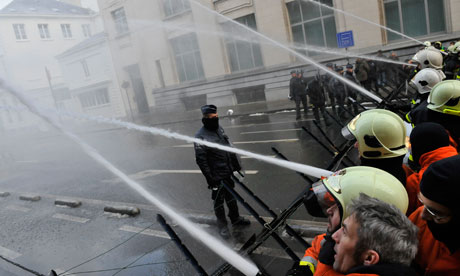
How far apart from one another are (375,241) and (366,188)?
0.36 metres

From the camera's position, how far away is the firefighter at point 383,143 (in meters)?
2.52

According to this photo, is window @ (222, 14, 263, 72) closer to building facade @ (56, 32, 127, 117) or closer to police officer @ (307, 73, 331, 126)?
building facade @ (56, 32, 127, 117)

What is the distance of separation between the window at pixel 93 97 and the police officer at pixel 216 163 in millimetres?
19106

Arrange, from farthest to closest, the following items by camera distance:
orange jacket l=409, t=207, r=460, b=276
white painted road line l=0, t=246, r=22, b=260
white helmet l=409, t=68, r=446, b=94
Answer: white painted road line l=0, t=246, r=22, b=260, white helmet l=409, t=68, r=446, b=94, orange jacket l=409, t=207, r=460, b=276

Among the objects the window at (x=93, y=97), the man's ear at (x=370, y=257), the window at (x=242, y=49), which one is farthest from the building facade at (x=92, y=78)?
the man's ear at (x=370, y=257)

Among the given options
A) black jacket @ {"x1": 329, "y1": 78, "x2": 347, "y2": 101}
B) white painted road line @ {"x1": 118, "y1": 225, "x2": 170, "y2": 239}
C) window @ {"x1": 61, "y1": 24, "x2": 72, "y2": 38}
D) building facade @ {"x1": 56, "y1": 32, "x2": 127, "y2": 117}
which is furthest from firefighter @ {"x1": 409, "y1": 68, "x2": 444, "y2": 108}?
building facade @ {"x1": 56, "y1": 32, "x2": 127, "y2": 117}

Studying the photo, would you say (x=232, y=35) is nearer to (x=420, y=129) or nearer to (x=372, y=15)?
(x=372, y=15)

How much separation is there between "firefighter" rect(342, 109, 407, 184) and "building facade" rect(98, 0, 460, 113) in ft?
50.9

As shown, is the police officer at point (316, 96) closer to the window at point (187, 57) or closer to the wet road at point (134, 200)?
the wet road at point (134, 200)

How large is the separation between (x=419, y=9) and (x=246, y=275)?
57.1 feet

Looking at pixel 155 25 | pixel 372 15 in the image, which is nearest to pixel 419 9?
pixel 372 15

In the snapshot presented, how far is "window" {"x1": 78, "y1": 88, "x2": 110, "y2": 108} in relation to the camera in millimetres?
21773

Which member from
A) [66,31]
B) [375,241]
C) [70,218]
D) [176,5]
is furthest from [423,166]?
[176,5]

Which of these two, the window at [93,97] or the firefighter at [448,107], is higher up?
the window at [93,97]
